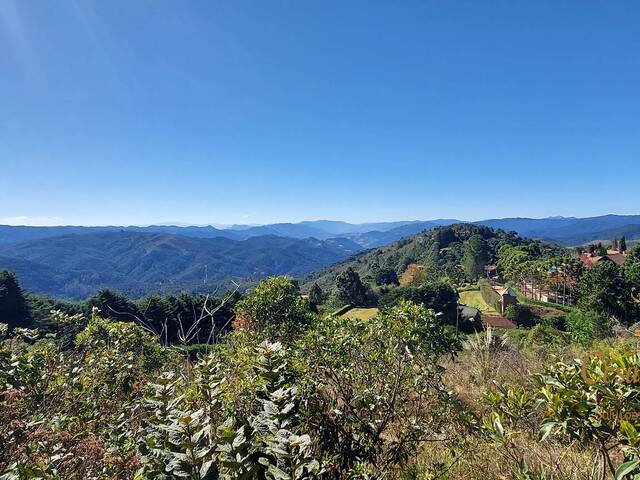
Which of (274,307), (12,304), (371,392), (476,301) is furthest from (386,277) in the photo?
(371,392)

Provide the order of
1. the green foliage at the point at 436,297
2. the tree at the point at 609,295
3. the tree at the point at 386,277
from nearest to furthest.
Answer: the tree at the point at 609,295, the green foliage at the point at 436,297, the tree at the point at 386,277

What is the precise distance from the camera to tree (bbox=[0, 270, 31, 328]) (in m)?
32.4

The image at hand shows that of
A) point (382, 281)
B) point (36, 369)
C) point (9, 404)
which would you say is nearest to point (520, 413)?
point (9, 404)

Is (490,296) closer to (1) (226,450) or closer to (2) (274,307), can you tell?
(2) (274,307)

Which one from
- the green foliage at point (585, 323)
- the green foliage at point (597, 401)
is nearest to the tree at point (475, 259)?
the green foliage at point (585, 323)

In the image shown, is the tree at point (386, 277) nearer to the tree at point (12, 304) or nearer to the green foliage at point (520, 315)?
the green foliage at point (520, 315)

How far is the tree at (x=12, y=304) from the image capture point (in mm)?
32438

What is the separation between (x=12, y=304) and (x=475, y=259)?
214 feet

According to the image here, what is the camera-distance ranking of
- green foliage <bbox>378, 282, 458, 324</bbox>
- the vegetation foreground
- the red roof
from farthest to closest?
1. green foliage <bbox>378, 282, 458, 324</bbox>
2. the red roof
3. the vegetation foreground

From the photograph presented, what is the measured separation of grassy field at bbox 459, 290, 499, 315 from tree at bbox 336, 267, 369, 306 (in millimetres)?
13615

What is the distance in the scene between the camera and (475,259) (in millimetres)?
65625

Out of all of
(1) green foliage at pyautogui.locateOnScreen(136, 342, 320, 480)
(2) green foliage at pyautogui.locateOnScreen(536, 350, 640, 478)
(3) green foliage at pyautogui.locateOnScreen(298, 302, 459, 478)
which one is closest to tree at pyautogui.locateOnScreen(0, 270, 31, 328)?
(3) green foliage at pyautogui.locateOnScreen(298, 302, 459, 478)

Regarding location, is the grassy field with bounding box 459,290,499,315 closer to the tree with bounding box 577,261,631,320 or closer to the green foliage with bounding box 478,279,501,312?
the green foliage with bounding box 478,279,501,312

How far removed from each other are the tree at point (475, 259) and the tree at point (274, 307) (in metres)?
60.7
